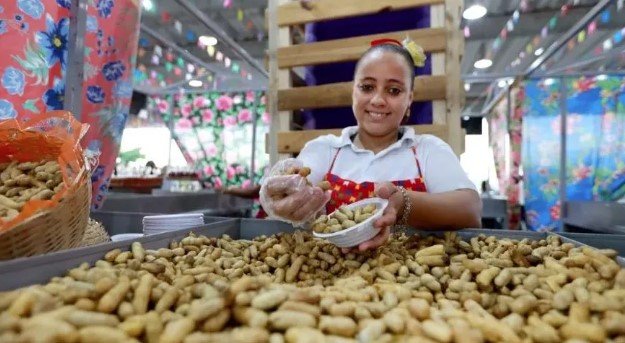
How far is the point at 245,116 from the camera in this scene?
4.43 metres

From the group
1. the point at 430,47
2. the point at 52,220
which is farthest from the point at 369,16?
the point at 52,220

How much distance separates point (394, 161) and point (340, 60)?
0.80 m

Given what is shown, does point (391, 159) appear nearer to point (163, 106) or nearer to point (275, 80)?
point (275, 80)

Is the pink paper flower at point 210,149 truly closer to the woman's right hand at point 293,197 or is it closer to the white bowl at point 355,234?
the woman's right hand at point 293,197

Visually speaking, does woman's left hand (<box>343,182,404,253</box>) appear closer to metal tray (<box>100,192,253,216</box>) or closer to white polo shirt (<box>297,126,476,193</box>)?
white polo shirt (<box>297,126,476,193</box>)

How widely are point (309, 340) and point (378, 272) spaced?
1.22 feet

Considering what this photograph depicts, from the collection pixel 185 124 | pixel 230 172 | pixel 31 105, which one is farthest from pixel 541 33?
pixel 31 105

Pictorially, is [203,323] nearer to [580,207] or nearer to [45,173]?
[45,173]

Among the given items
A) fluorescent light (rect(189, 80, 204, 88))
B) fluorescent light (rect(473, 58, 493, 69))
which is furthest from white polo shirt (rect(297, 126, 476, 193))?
Answer: fluorescent light (rect(473, 58, 493, 69))

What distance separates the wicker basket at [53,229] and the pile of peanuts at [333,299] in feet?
0.28

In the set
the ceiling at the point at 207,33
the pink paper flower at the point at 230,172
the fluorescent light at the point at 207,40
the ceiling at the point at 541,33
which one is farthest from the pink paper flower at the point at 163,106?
the ceiling at the point at 541,33

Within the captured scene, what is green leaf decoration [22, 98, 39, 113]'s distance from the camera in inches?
50.0

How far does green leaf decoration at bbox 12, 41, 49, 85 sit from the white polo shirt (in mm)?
892

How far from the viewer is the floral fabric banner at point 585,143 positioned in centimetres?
348
